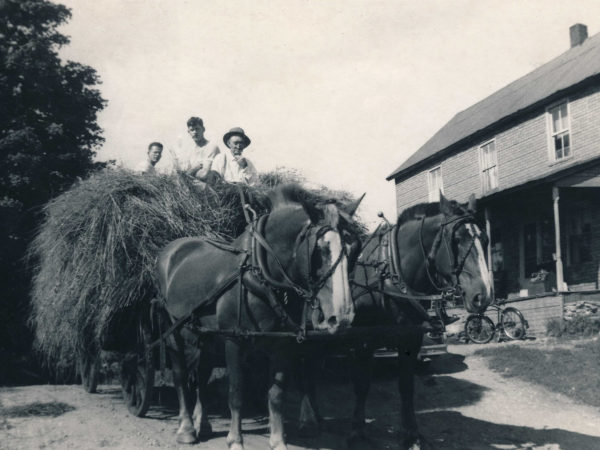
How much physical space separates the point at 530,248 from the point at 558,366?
9993 mm

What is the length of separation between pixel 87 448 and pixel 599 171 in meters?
15.1

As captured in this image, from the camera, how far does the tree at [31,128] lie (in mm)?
12570

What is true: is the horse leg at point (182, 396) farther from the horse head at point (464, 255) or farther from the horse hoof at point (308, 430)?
the horse head at point (464, 255)

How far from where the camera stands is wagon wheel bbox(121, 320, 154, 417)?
738 cm

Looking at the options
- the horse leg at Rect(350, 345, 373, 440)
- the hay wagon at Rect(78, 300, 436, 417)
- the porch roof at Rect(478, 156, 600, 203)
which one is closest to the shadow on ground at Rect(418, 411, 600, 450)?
the horse leg at Rect(350, 345, 373, 440)

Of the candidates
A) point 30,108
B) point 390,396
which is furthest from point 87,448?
point 30,108

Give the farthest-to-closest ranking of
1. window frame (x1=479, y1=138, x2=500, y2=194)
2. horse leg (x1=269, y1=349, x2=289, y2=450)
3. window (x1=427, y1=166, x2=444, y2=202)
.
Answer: window (x1=427, y1=166, x2=444, y2=202) < window frame (x1=479, y1=138, x2=500, y2=194) < horse leg (x1=269, y1=349, x2=289, y2=450)

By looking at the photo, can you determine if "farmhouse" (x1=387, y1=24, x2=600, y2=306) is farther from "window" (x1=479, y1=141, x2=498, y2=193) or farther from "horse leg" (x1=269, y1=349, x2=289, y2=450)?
"horse leg" (x1=269, y1=349, x2=289, y2=450)

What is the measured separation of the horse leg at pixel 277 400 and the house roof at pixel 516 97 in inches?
620

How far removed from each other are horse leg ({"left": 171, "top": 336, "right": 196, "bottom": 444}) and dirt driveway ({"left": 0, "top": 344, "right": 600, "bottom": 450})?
0.43ft

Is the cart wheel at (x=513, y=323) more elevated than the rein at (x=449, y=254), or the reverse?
the rein at (x=449, y=254)

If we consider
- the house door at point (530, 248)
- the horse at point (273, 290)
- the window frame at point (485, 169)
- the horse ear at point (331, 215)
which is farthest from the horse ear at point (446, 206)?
Result: the window frame at point (485, 169)

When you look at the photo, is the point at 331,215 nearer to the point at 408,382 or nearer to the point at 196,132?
the point at 408,382

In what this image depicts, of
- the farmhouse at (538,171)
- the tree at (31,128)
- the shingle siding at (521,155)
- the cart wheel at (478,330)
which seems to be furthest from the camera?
the shingle siding at (521,155)
